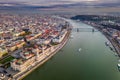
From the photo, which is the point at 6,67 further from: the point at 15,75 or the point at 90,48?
the point at 90,48

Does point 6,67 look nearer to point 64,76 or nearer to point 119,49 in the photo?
point 64,76

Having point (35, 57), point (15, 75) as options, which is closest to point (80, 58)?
point (35, 57)

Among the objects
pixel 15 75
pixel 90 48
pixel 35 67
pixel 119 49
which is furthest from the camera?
pixel 90 48

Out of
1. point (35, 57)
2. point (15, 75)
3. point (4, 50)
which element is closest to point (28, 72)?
point (15, 75)

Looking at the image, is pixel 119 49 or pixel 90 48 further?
pixel 90 48

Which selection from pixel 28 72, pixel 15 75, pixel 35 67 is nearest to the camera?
pixel 15 75

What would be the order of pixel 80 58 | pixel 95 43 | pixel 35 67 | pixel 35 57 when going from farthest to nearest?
pixel 95 43
pixel 80 58
pixel 35 57
pixel 35 67
